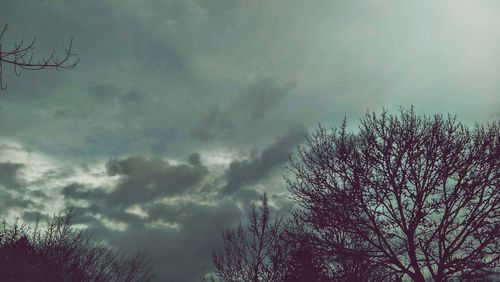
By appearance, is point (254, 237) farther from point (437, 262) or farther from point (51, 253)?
point (51, 253)

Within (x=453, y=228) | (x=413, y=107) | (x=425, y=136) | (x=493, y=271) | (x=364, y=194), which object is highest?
(x=413, y=107)

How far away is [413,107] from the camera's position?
15.0 metres

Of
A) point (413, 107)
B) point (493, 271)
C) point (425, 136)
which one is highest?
point (413, 107)

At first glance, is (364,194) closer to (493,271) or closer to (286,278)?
(493,271)

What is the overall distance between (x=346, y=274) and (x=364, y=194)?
3140mm

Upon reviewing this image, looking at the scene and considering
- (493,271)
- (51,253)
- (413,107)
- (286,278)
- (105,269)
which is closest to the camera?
(493,271)

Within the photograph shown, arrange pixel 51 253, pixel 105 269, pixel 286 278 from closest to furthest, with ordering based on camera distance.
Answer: pixel 286 278 → pixel 51 253 → pixel 105 269

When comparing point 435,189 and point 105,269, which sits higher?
point 105,269

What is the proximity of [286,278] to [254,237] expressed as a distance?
3539 mm

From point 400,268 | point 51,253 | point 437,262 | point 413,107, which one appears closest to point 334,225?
point 400,268

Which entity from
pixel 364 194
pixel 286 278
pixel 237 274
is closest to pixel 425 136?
pixel 364 194

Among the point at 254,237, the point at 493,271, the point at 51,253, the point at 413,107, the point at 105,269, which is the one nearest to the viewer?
the point at 493,271

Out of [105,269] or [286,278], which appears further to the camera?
[105,269]

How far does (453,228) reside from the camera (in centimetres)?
1333
